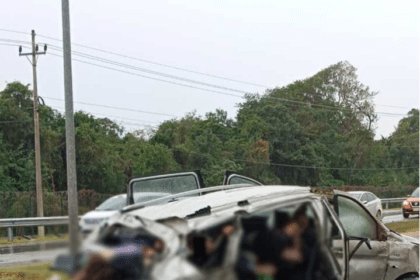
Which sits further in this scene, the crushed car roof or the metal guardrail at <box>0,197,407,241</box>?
the crushed car roof

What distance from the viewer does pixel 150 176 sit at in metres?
5.89

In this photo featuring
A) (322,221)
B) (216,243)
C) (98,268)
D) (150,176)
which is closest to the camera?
(98,268)

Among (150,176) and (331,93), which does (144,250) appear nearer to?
(150,176)

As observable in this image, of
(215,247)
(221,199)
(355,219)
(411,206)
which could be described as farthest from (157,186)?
(411,206)

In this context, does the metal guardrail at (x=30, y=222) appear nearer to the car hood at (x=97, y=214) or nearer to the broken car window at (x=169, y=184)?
the car hood at (x=97, y=214)

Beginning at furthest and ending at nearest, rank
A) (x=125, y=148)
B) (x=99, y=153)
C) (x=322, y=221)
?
(x=125, y=148), (x=99, y=153), (x=322, y=221)

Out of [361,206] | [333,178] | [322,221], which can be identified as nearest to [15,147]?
[333,178]

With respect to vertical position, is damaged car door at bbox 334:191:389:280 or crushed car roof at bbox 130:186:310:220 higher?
crushed car roof at bbox 130:186:310:220

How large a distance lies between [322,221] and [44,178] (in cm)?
3183

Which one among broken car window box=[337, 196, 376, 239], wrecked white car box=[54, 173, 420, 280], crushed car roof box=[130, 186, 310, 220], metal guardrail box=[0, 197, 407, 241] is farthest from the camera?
broken car window box=[337, 196, 376, 239]

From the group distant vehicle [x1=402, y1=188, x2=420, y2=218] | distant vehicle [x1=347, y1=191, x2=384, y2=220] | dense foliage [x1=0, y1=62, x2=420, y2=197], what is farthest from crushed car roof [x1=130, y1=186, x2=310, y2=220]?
distant vehicle [x1=402, y1=188, x2=420, y2=218]

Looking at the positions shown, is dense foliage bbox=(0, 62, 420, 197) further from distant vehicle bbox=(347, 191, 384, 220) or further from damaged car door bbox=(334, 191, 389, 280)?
damaged car door bbox=(334, 191, 389, 280)

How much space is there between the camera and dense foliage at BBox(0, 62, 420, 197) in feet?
114

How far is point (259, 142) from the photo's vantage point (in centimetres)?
6119
